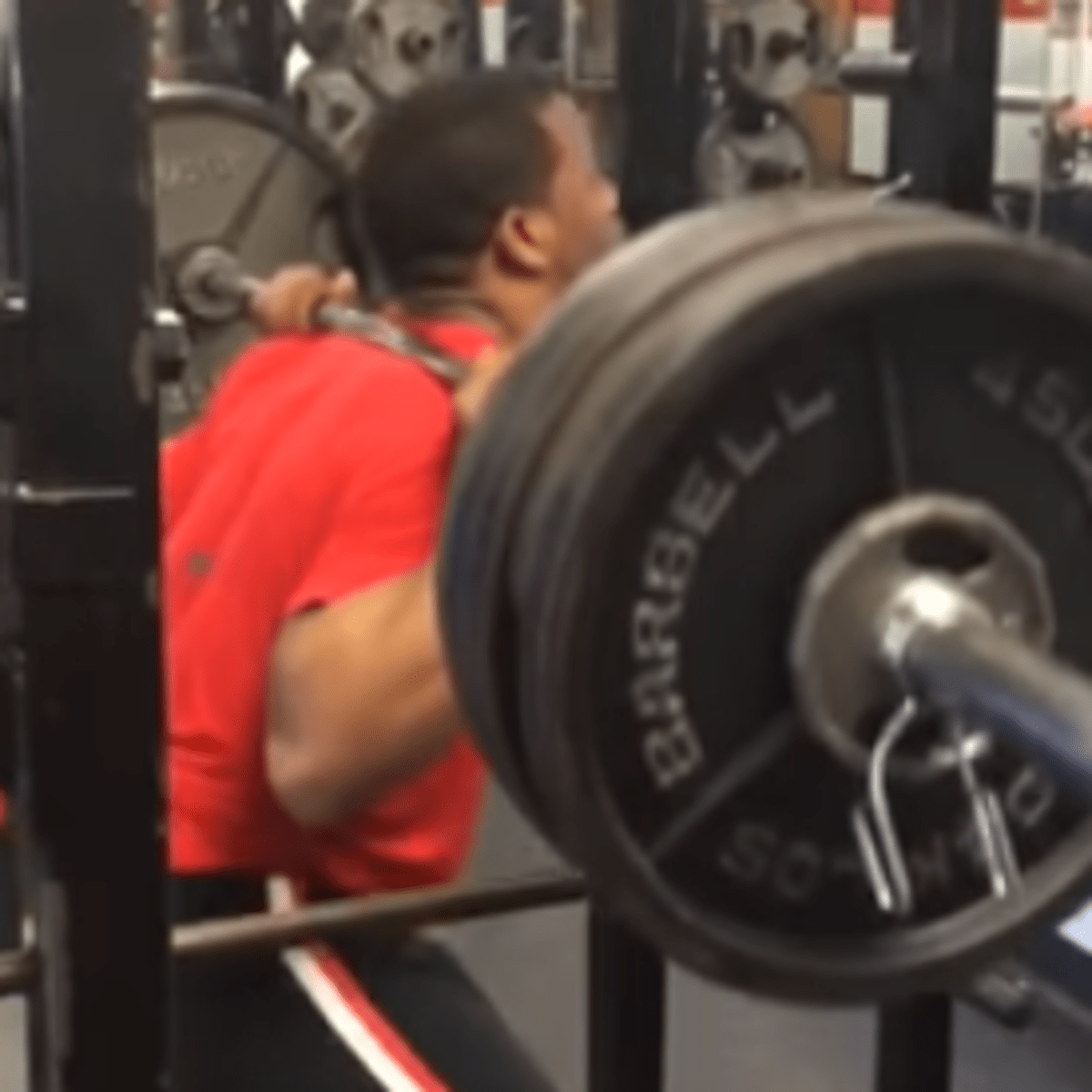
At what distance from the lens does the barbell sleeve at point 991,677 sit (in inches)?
22.7

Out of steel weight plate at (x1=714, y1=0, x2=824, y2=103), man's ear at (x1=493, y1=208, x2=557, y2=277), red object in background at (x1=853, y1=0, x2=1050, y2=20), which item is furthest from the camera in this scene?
red object in background at (x1=853, y1=0, x2=1050, y2=20)

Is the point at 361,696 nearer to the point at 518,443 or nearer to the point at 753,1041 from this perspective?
the point at 518,443

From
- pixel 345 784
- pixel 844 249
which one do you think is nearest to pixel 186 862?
pixel 345 784

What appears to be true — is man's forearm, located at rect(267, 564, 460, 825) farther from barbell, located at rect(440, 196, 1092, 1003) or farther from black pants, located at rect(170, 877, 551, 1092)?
Result: barbell, located at rect(440, 196, 1092, 1003)

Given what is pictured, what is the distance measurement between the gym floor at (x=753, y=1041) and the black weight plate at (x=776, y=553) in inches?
56.2

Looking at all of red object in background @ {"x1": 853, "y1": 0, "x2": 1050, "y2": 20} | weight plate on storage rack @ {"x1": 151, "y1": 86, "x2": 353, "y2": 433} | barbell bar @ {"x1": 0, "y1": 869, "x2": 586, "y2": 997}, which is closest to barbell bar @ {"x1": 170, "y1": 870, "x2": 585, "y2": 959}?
barbell bar @ {"x1": 0, "y1": 869, "x2": 586, "y2": 997}

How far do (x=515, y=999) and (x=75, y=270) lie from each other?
1.57 meters

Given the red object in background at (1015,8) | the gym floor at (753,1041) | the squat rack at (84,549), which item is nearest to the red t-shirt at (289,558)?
the squat rack at (84,549)

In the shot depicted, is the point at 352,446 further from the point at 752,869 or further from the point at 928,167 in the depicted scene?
the point at 752,869

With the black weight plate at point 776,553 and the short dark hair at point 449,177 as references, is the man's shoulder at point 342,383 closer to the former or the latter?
the short dark hair at point 449,177

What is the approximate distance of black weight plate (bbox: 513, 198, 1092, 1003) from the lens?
24.1 inches

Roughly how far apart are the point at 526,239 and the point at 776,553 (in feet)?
2.46

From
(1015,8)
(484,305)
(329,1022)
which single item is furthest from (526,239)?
(1015,8)

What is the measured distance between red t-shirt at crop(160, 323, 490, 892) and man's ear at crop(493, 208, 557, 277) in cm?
6
